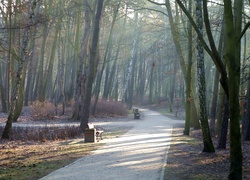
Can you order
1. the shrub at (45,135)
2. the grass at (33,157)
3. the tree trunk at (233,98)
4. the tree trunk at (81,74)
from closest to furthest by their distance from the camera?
the tree trunk at (233,98) → the grass at (33,157) → the shrub at (45,135) → the tree trunk at (81,74)

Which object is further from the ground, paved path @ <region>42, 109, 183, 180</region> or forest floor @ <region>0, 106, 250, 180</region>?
paved path @ <region>42, 109, 183, 180</region>

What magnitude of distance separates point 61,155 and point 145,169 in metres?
3.45

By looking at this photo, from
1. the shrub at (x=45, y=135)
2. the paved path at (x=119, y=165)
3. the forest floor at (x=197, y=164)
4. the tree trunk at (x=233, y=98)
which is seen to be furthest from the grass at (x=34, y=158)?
the tree trunk at (x=233, y=98)

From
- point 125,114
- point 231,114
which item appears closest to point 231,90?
point 231,114

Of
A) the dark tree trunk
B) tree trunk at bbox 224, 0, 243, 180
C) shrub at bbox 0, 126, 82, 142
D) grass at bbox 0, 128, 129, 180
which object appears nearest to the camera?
tree trunk at bbox 224, 0, 243, 180

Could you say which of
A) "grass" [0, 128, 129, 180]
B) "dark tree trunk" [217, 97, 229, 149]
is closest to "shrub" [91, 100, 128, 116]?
"grass" [0, 128, 129, 180]

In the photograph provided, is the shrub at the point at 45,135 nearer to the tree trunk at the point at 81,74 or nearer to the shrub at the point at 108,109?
the tree trunk at the point at 81,74

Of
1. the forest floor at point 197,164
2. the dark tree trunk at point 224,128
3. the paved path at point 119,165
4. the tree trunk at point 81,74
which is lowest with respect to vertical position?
the forest floor at point 197,164

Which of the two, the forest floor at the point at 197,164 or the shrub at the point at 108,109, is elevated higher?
the shrub at the point at 108,109

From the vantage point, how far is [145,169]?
7996 millimetres

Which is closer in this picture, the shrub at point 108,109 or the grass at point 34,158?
the grass at point 34,158

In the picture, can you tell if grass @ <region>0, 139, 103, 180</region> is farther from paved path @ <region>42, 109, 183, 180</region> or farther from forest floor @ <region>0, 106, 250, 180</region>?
paved path @ <region>42, 109, 183, 180</region>

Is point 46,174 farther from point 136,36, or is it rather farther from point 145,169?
point 136,36

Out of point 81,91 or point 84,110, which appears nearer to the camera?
point 84,110
